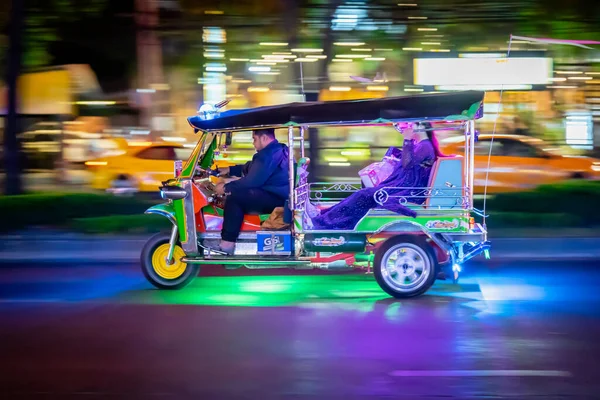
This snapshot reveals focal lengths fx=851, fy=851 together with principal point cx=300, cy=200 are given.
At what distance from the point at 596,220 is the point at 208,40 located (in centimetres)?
759

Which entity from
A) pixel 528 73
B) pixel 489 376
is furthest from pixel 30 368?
pixel 528 73

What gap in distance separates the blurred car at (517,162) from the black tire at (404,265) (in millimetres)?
9829

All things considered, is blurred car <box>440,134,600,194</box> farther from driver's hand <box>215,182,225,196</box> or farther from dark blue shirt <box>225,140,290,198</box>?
driver's hand <box>215,182,225,196</box>

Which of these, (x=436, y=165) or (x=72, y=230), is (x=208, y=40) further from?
(x=436, y=165)

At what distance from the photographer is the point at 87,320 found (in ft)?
27.4

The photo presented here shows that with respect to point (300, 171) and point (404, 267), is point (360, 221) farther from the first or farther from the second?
point (300, 171)

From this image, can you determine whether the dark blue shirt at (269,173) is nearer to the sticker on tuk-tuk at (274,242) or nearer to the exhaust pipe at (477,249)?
the sticker on tuk-tuk at (274,242)

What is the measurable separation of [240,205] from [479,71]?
4.18 metres

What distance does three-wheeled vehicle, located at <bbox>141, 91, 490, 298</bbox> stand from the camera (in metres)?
9.02

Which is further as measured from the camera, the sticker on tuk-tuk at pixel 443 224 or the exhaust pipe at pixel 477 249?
the exhaust pipe at pixel 477 249

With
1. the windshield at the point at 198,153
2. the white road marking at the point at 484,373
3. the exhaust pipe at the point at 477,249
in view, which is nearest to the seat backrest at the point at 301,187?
the windshield at the point at 198,153

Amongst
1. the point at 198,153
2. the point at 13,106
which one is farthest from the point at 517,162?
the point at 198,153

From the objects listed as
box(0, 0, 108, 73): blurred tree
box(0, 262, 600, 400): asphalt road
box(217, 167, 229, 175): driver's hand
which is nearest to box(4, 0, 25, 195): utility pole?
box(0, 0, 108, 73): blurred tree

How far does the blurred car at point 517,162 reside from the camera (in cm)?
1891
